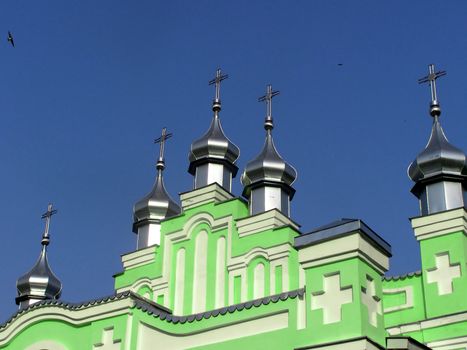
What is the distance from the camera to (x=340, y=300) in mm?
10258

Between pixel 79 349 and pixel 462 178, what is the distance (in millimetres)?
6571

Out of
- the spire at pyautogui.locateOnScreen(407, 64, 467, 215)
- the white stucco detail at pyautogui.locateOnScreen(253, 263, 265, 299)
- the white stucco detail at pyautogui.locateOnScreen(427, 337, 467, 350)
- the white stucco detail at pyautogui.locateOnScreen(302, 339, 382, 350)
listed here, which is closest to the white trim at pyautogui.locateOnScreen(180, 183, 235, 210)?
the white stucco detail at pyautogui.locateOnScreen(253, 263, 265, 299)

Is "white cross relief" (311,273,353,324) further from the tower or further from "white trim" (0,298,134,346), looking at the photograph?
the tower

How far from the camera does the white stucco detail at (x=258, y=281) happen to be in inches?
589

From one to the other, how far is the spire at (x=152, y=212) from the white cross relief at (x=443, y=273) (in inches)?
201

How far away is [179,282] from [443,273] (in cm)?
426

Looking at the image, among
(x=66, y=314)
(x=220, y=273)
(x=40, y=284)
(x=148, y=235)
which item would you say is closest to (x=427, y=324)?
(x=220, y=273)

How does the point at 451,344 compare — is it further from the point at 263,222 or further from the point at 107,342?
the point at 107,342

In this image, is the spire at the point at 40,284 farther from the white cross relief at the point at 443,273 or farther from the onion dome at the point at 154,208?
the white cross relief at the point at 443,273

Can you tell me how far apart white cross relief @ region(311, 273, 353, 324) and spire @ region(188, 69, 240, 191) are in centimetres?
649

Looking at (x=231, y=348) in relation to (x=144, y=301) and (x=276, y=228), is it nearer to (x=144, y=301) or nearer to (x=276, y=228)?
(x=144, y=301)

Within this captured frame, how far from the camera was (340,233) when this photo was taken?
10.5 metres

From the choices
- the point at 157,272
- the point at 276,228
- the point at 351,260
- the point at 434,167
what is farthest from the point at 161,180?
the point at 351,260

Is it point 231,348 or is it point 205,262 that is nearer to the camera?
point 231,348
